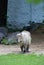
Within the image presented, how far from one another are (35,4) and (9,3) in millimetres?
11871

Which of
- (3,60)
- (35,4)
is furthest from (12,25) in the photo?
(35,4)

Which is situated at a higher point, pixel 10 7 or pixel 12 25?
pixel 10 7

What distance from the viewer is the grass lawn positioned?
5.63m

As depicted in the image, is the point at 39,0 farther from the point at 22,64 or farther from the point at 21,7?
the point at 21,7

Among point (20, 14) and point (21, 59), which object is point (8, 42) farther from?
point (20, 14)

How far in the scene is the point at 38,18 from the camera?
13.5 m

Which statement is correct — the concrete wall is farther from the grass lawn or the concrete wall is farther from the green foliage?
the grass lawn

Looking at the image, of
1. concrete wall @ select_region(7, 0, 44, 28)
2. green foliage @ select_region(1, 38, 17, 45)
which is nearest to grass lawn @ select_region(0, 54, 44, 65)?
green foliage @ select_region(1, 38, 17, 45)

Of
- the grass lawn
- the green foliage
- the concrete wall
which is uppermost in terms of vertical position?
the concrete wall

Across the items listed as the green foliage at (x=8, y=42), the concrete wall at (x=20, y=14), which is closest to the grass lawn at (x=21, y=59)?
the green foliage at (x=8, y=42)

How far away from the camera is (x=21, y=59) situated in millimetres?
6074

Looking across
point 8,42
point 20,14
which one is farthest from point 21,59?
point 20,14

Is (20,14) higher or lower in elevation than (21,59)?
higher

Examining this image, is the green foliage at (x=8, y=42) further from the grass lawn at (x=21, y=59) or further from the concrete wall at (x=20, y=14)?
the concrete wall at (x=20, y=14)
